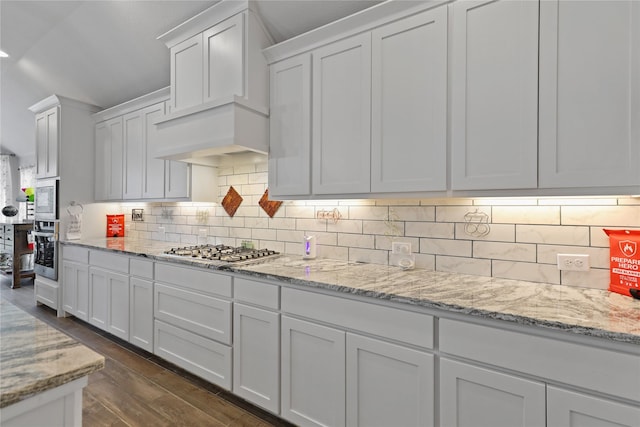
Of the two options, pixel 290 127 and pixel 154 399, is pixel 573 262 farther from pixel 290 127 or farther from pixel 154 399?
pixel 154 399

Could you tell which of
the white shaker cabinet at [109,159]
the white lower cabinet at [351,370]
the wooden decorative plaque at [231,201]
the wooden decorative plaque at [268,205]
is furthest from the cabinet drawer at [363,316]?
the white shaker cabinet at [109,159]

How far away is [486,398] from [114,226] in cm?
454

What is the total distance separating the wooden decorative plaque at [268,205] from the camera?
9.23 ft

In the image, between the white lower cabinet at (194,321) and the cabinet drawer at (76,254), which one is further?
the cabinet drawer at (76,254)

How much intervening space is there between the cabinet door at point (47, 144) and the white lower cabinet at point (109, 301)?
5.17 ft

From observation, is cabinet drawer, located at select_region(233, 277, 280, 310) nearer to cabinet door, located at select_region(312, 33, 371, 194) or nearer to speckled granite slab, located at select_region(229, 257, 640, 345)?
speckled granite slab, located at select_region(229, 257, 640, 345)

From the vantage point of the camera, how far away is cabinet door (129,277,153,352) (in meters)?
2.74

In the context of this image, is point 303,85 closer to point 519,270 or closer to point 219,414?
point 519,270

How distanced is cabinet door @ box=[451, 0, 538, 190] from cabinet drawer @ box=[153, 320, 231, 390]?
1.86 metres

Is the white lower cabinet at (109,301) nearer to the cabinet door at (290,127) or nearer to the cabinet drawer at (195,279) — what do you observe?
the cabinet drawer at (195,279)

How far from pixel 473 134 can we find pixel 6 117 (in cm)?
724

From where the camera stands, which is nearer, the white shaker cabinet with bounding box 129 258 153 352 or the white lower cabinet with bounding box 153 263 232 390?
the white lower cabinet with bounding box 153 263 232 390

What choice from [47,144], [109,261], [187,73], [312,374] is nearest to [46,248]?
[47,144]

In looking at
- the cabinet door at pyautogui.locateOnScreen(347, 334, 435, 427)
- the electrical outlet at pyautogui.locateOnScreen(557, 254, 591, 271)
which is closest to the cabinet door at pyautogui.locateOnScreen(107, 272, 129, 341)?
the cabinet door at pyautogui.locateOnScreen(347, 334, 435, 427)
